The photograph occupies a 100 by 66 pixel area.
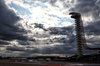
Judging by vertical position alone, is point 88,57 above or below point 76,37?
below

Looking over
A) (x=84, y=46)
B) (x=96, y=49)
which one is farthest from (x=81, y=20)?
(x=96, y=49)

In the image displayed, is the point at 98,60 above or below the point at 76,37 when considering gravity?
below

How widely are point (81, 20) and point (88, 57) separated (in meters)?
27.5

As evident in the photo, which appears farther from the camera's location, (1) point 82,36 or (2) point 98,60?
Result: (1) point 82,36

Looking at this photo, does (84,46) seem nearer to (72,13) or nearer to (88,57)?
(88,57)

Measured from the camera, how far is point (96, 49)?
7594cm

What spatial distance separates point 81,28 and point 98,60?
26969mm

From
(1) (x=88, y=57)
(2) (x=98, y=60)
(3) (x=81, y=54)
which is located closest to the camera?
(2) (x=98, y=60)

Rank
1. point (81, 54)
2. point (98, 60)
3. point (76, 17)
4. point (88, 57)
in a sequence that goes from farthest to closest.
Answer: point (76, 17) → point (81, 54) → point (88, 57) → point (98, 60)

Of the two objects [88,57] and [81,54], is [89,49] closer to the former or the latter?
[81,54]

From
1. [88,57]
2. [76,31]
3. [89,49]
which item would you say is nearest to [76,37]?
[76,31]

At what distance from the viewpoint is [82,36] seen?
281 ft

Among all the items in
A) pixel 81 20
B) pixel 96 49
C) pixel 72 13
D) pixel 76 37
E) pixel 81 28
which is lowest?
pixel 96 49

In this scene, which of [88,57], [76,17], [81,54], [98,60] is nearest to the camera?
[98,60]
